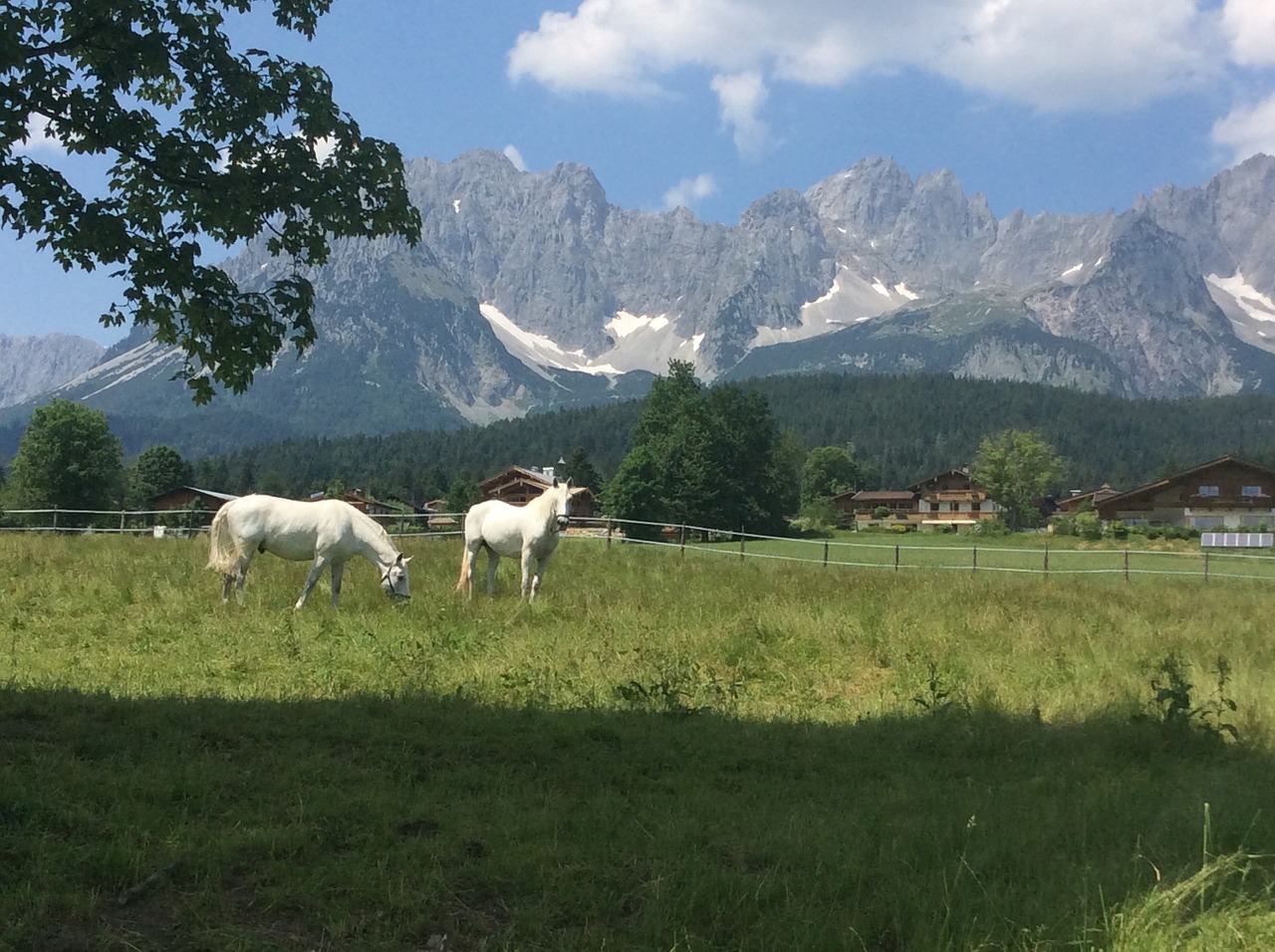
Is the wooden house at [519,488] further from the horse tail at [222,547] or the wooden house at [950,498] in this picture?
the horse tail at [222,547]

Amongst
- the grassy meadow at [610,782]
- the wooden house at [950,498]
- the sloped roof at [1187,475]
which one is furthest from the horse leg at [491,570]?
the wooden house at [950,498]

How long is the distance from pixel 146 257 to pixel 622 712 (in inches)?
184

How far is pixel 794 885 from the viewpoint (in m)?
4.61

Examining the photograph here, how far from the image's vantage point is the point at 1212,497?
10288 cm

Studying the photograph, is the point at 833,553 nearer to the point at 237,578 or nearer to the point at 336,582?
the point at 336,582

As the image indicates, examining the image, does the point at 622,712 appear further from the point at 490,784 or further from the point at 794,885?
the point at 794,885

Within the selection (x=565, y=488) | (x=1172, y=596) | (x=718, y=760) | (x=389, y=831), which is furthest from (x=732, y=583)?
(x=389, y=831)

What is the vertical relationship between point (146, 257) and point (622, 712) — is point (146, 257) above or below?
above

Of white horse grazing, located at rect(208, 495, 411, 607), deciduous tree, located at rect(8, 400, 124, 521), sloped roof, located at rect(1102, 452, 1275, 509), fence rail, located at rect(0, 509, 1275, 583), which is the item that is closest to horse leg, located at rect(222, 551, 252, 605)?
white horse grazing, located at rect(208, 495, 411, 607)

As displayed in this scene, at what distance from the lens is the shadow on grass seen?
4.09m

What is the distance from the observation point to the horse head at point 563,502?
49.3 ft

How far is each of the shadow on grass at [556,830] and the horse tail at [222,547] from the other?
637 cm

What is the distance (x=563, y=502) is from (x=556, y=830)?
1025 centimetres

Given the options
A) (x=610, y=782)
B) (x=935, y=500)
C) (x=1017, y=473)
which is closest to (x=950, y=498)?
(x=935, y=500)
